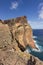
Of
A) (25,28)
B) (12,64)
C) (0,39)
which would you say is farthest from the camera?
(25,28)

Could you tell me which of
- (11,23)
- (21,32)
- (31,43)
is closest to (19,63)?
(11,23)

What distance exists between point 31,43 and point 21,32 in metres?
9.91

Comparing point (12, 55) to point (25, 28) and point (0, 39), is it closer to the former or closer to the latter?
point (0, 39)

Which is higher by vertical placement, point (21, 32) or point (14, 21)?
point (14, 21)

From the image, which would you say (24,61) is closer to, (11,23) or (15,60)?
(15,60)

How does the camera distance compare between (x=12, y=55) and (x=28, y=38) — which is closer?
(x=12, y=55)

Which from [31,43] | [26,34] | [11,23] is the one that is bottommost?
[31,43]

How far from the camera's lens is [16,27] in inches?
1999

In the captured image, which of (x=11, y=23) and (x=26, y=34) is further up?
(x=11, y=23)

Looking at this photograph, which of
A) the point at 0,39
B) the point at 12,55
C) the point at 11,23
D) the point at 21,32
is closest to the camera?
the point at 12,55

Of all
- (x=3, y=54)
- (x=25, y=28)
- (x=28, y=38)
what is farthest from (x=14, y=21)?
(x=3, y=54)

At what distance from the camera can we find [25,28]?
188ft

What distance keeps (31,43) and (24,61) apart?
5203 cm

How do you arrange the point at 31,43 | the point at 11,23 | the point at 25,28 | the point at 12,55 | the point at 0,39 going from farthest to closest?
the point at 31,43 < the point at 25,28 < the point at 11,23 < the point at 0,39 < the point at 12,55
